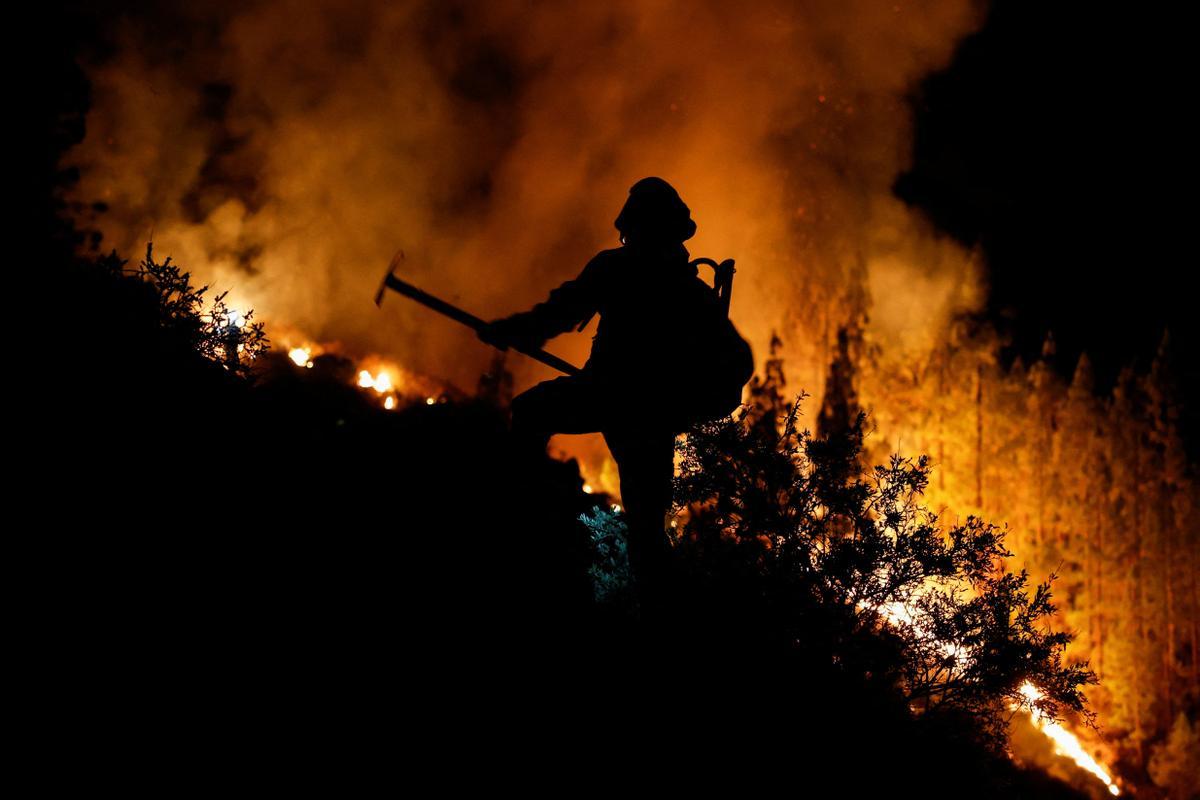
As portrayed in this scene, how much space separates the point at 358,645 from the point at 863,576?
15.7 ft

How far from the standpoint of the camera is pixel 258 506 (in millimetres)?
5031

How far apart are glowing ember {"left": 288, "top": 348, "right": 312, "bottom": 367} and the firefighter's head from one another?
29.3m

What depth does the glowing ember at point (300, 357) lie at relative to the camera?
3043 cm

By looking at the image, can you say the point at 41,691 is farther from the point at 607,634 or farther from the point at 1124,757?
the point at 1124,757

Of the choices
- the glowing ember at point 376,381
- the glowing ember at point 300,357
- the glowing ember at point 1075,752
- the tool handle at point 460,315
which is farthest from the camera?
the glowing ember at point 376,381

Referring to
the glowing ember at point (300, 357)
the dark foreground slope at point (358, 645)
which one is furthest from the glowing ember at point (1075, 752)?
the glowing ember at point (300, 357)

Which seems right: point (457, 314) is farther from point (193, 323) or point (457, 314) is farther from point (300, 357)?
point (300, 357)

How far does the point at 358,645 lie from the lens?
3.97m

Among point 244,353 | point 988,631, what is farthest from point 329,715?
point 244,353

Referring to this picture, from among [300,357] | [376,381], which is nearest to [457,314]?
[300,357]

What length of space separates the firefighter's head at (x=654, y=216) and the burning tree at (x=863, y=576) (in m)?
2.79

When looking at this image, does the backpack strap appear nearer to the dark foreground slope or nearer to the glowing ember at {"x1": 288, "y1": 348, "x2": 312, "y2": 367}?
the dark foreground slope

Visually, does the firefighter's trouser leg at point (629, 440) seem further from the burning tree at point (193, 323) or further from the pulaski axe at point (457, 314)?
the burning tree at point (193, 323)

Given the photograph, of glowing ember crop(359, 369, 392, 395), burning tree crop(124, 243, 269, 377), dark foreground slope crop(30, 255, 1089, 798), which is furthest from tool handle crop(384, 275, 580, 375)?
glowing ember crop(359, 369, 392, 395)
